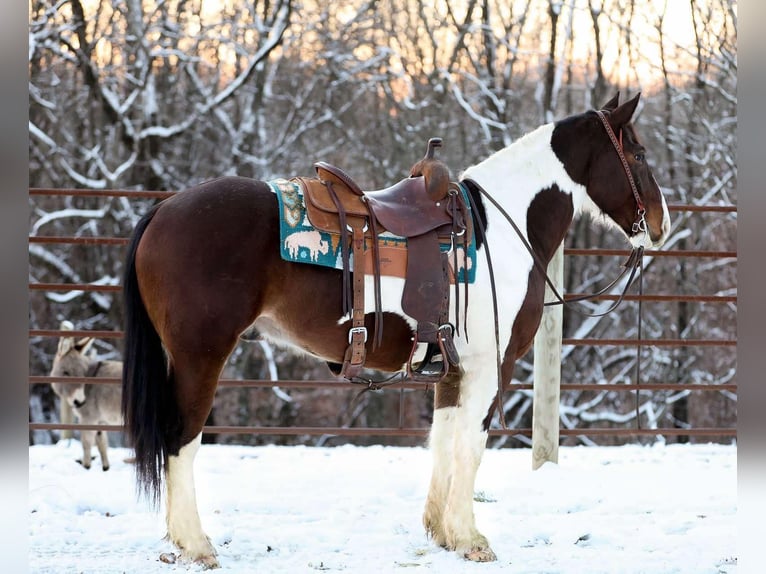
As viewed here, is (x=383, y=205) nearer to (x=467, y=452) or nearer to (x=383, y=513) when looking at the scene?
(x=467, y=452)

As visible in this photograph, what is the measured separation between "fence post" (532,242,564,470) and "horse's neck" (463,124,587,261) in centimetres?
131

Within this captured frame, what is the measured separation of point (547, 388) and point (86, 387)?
346 centimetres

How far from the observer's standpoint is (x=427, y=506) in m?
3.58

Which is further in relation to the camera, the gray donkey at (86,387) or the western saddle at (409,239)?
the gray donkey at (86,387)

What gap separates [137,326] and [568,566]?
2.06m

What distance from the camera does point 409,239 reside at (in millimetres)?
3215

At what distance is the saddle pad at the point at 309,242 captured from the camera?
9.96ft

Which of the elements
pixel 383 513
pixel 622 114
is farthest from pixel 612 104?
pixel 383 513

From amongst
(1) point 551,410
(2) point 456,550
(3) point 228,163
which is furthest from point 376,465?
(3) point 228,163

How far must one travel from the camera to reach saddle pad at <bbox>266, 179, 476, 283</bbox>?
119 inches

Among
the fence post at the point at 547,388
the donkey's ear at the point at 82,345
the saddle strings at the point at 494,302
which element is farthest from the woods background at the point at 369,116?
the saddle strings at the point at 494,302

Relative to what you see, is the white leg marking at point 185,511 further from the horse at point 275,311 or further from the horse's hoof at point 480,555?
the horse's hoof at point 480,555

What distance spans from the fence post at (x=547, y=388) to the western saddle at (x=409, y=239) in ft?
5.86

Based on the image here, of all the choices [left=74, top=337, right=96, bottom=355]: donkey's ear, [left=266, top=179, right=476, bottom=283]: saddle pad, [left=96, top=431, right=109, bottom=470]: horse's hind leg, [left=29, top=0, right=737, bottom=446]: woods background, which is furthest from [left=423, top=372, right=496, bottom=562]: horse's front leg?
[left=29, top=0, right=737, bottom=446]: woods background
